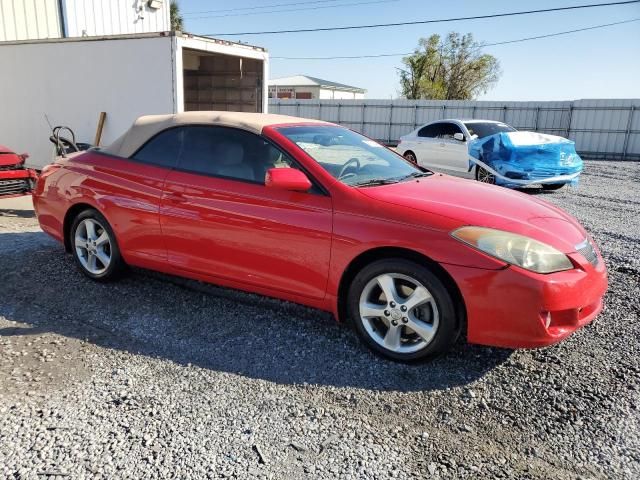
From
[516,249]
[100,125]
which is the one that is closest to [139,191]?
[516,249]

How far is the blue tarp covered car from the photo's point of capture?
9.55m

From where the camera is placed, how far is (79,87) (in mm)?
9719

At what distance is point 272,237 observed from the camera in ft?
11.3

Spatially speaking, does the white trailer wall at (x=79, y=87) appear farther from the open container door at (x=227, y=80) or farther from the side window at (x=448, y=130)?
the side window at (x=448, y=130)

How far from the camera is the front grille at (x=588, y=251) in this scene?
10.4 ft

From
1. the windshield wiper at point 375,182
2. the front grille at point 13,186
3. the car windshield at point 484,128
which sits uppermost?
the car windshield at point 484,128

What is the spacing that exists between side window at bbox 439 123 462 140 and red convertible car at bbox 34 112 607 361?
7.60 meters

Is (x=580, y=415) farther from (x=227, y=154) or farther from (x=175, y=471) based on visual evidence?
(x=227, y=154)

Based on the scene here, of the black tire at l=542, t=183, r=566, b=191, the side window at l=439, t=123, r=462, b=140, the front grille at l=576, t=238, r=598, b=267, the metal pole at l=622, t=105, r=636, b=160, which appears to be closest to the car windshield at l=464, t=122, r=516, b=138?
the side window at l=439, t=123, r=462, b=140

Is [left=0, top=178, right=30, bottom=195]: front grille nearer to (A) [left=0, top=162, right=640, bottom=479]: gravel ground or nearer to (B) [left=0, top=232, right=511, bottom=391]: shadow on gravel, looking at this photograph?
(B) [left=0, top=232, right=511, bottom=391]: shadow on gravel

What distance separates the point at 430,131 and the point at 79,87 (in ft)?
25.4

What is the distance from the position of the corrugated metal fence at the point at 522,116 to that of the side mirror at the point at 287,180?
833 inches

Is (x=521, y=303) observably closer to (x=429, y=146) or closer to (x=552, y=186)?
(x=552, y=186)

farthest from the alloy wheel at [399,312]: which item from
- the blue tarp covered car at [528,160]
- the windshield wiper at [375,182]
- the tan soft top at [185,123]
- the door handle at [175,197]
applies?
the blue tarp covered car at [528,160]
